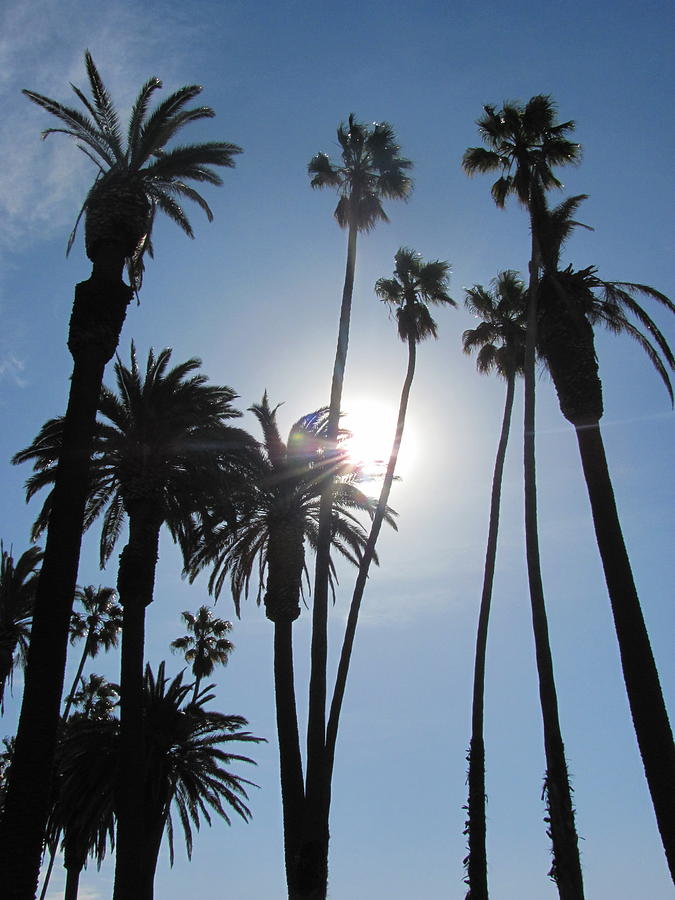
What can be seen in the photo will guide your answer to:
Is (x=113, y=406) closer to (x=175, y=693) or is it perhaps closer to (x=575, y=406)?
(x=175, y=693)

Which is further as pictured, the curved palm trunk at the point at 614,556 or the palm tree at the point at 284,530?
the palm tree at the point at 284,530

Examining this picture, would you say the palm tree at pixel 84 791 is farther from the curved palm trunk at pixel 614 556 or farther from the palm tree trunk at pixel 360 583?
the curved palm trunk at pixel 614 556

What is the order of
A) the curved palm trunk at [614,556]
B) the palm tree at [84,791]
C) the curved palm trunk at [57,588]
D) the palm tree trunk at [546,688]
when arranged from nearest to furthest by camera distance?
1. the curved palm trunk at [57,588]
2. the curved palm trunk at [614,556]
3. the palm tree trunk at [546,688]
4. the palm tree at [84,791]

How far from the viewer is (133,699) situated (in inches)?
810

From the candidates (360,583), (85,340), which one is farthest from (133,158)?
(360,583)

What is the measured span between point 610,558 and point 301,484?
11636 mm

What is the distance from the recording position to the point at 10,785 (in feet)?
36.2

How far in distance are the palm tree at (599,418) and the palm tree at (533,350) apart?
30.1 inches

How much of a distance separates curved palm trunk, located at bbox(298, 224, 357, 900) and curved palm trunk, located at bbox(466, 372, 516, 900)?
401 cm

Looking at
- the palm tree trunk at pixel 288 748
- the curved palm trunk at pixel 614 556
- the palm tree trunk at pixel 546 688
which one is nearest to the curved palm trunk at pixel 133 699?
the palm tree trunk at pixel 288 748

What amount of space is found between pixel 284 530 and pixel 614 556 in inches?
450

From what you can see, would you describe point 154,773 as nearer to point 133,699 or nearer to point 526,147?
point 133,699

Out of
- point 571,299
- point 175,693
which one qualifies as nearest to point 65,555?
point 571,299

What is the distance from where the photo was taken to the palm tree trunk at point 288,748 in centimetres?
1984
